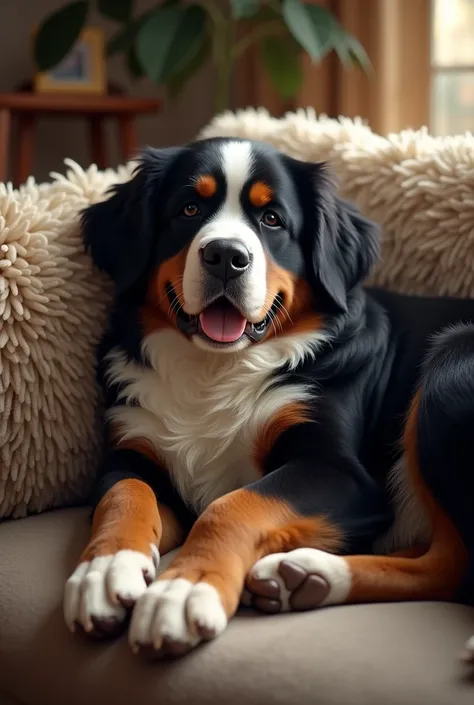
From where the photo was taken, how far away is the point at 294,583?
1.43 meters

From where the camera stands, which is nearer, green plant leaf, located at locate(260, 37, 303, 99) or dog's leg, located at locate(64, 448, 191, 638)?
dog's leg, located at locate(64, 448, 191, 638)

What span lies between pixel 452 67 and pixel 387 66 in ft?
1.02

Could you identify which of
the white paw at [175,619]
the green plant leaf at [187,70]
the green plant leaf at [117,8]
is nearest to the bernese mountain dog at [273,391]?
the white paw at [175,619]

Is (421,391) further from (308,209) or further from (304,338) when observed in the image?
(308,209)

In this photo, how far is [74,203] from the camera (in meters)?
2.05

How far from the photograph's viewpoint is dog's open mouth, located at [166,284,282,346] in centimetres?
175

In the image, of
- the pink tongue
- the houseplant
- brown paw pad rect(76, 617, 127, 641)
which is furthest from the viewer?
the houseplant

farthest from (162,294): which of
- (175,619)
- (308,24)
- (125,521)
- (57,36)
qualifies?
(57,36)

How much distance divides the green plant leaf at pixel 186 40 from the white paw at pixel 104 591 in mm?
2307

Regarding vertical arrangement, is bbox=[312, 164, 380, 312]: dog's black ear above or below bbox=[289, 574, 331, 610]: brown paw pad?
above

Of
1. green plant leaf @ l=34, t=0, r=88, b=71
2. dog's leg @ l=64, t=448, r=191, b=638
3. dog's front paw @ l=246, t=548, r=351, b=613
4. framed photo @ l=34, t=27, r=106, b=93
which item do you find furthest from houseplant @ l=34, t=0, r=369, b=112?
dog's front paw @ l=246, t=548, r=351, b=613

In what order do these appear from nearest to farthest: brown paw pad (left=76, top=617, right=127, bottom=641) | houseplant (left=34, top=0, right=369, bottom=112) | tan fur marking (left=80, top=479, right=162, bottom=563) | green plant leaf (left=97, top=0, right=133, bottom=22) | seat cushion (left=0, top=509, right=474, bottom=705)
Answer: seat cushion (left=0, top=509, right=474, bottom=705), brown paw pad (left=76, top=617, right=127, bottom=641), tan fur marking (left=80, top=479, right=162, bottom=563), houseplant (left=34, top=0, right=369, bottom=112), green plant leaf (left=97, top=0, right=133, bottom=22)

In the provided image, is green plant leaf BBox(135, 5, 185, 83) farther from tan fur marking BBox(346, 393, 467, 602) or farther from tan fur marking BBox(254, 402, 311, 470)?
tan fur marking BBox(346, 393, 467, 602)

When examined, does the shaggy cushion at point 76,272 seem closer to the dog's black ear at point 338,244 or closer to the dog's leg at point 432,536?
the dog's black ear at point 338,244
